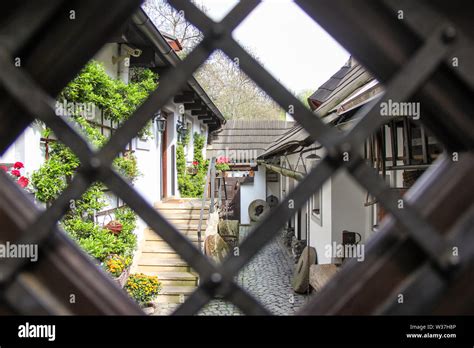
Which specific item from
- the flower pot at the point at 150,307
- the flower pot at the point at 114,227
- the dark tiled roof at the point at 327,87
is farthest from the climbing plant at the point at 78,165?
the dark tiled roof at the point at 327,87

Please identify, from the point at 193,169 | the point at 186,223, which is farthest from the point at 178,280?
the point at 193,169

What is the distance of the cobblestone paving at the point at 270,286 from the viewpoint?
5270mm

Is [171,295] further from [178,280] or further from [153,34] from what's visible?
[153,34]

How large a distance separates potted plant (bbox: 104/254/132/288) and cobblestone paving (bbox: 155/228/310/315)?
2.03 feet

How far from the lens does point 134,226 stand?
5645 millimetres

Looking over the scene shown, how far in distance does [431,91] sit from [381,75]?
0.05 metres

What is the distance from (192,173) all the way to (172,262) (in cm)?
492

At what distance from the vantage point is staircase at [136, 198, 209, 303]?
5323 millimetres

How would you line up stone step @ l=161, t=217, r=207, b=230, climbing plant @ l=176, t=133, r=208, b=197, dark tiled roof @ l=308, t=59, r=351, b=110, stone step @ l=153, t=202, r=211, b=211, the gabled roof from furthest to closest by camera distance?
the gabled roof → climbing plant @ l=176, t=133, r=208, b=197 → stone step @ l=153, t=202, r=211, b=211 → dark tiled roof @ l=308, t=59, r=351, b=110 → stone step @ l=161, t=217, r=207, b=230

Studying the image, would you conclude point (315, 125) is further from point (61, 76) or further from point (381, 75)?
point (61, 76)

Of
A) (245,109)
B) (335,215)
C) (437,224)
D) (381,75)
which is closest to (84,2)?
(381,75)

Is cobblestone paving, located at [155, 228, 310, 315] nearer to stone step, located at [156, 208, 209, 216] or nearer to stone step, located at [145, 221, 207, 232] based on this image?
stone step, located at [145, 221, 207, 232]

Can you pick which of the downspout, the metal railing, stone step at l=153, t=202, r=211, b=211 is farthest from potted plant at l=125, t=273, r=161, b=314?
the metal railing

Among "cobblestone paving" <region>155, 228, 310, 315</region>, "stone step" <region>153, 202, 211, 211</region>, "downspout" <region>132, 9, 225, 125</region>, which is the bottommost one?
"cobblestone paving" <region>155, 228, 310, 315</region>
